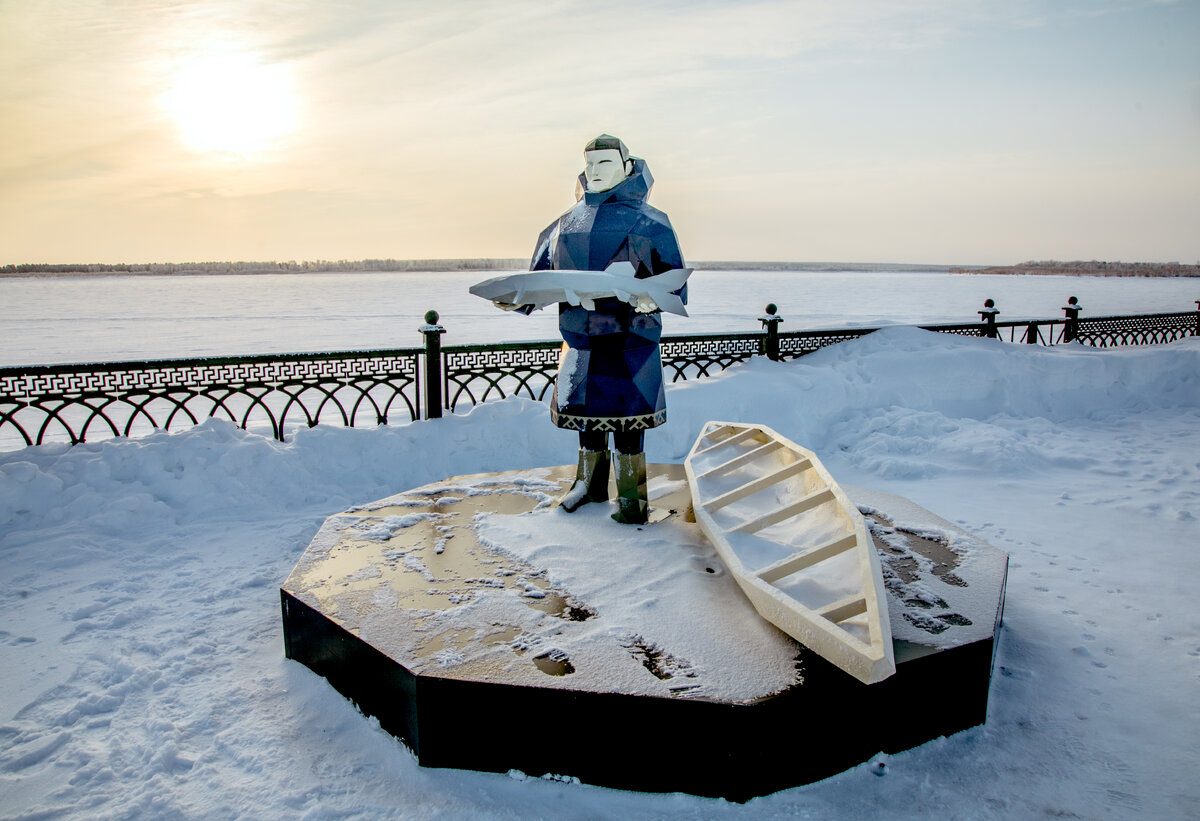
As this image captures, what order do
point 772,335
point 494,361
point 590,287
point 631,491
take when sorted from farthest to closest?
point 772,335 < point 494,361 < point 631,491 < point 590,287

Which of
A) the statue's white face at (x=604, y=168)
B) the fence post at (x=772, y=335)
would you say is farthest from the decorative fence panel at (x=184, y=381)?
the fence post at (x=772, y=335)

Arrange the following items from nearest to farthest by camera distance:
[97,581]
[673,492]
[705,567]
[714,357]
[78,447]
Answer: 1. [705,567]
2. [97,581]
3. [673,492]
4. [78,447]
5. [714,357]

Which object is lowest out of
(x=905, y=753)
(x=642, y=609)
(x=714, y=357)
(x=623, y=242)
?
(x=905, y=753)

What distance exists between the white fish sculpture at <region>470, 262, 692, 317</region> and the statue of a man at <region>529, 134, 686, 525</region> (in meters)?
0.14

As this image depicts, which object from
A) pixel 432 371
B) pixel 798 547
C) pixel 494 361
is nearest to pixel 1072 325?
pixel 494 361

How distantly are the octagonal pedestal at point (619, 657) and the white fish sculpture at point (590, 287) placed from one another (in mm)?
1201

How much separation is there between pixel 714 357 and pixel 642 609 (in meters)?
5.35

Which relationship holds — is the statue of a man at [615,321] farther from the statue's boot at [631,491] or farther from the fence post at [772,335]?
the fence post at [772,335]

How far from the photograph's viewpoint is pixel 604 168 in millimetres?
3590

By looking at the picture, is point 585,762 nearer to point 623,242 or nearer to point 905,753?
point 905,753

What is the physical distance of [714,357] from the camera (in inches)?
313

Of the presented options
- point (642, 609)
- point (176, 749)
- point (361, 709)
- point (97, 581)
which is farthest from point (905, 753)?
point (97, 581)

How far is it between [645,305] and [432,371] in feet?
11.6

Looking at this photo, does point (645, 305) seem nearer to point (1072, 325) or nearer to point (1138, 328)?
point (1072, 325)
